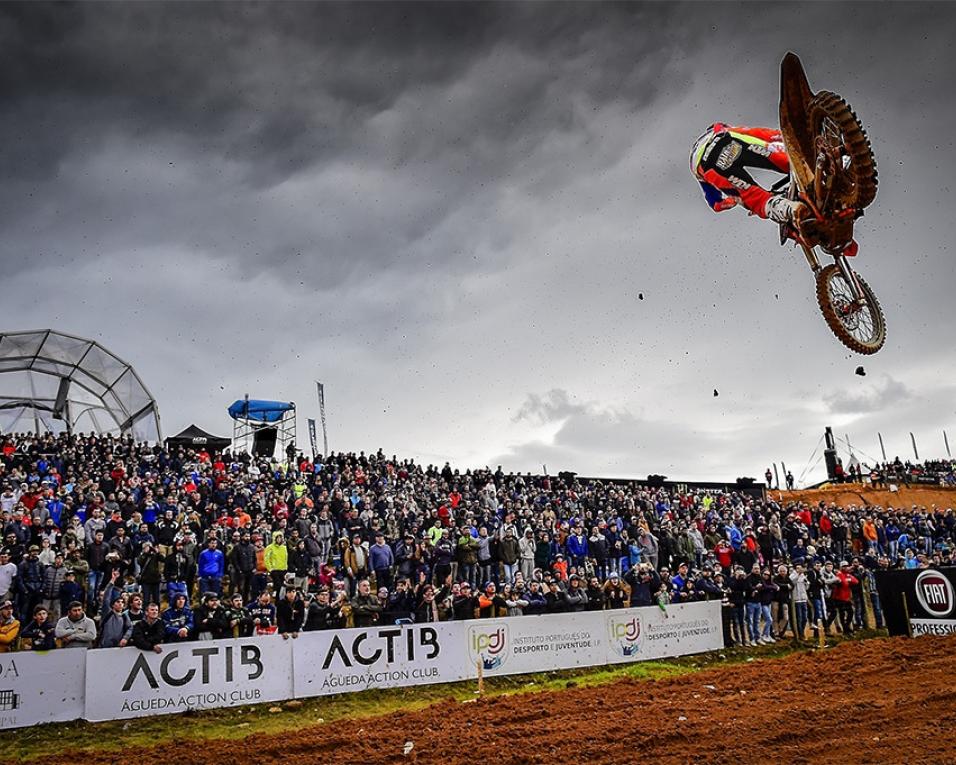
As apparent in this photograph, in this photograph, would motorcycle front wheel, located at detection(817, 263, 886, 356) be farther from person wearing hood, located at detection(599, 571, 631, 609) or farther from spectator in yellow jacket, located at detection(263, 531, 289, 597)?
spectator in yellow jacket, located at detection(263, 531, 289, 597)

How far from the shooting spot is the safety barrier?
12.6m

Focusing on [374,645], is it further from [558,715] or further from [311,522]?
[311,522]

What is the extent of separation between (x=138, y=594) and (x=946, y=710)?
1340 centimetres

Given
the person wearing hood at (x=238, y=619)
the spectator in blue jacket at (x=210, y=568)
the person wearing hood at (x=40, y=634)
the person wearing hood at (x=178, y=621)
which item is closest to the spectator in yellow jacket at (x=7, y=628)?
the person wearing hood at (x=40, y=634)

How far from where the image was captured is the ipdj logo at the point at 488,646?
1596 centimetres

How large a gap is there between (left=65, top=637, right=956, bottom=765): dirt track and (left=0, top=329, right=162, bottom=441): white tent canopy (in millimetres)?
21918

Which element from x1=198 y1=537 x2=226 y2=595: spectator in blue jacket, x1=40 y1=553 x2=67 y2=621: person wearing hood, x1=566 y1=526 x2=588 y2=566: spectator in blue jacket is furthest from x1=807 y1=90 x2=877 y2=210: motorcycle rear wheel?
x1=40 y1=553 x2=67 y2=621: person wearing hood

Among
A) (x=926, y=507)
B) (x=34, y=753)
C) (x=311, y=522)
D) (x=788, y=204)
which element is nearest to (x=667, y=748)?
(x=34, y=753)

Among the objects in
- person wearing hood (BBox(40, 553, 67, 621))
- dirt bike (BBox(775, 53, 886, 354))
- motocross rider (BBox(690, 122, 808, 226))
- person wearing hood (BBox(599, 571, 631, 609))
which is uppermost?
motocross rider (BBox(690, 122, 808, 226))

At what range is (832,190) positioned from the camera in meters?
13.5

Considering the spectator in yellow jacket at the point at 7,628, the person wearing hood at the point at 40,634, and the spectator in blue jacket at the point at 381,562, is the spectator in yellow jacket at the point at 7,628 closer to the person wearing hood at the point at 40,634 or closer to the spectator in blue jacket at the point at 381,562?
the person wearing hood at the point at 40,634

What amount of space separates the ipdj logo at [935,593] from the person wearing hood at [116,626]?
16616 millimetres

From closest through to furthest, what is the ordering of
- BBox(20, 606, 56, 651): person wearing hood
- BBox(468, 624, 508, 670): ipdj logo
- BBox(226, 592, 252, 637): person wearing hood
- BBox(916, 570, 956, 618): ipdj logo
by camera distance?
BBox(20, 606, 56, 651): person wearing hood → BBox(226, 592, 252, 637): person wearing hood → BBox(468, 624, 508, 670): ipdj logo → BBox(916, 570, 956, 618): ipdj logo

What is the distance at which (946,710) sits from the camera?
35.5ft
